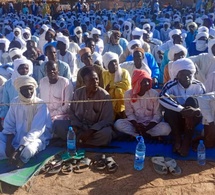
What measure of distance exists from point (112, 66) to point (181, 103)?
159 cm

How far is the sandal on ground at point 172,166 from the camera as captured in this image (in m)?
4.68

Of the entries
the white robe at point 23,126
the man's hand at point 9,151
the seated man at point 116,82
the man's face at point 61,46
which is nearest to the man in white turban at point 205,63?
the seated man at point 116,82

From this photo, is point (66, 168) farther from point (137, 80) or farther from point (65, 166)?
point (137, 80)

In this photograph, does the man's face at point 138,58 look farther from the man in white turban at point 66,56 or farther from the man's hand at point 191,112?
the man's hand at point 191,112

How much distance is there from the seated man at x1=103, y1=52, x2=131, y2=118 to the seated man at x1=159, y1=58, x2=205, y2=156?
0.94 meters

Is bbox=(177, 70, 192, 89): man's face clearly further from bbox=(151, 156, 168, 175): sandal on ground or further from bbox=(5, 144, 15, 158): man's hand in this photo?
bbox=(5, 144, 15, 158): man's hand

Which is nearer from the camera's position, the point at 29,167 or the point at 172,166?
the point at 172,166

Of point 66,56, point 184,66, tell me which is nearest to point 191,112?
point 184,66

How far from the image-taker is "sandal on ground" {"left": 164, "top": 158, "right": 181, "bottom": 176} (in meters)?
4.68

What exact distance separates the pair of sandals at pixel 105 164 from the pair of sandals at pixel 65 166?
11cm

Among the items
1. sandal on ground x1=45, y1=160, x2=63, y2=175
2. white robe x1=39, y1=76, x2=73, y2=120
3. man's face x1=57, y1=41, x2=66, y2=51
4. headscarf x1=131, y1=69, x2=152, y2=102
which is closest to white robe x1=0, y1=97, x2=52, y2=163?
sandal on ground x1=45, y1=160, x2=63, y2=175

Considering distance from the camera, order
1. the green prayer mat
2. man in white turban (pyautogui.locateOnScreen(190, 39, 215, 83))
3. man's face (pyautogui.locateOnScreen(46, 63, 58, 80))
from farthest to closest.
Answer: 1. man in white turban (pyautogui.locateOnScreen(190, 39, 215, 83))
2. man's face (pyautogui.locateOnScreen(46, 63, 58, 80))
3. the green prayer mat

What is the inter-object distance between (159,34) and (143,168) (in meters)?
10.4

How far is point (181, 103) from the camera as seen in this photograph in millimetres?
5453
